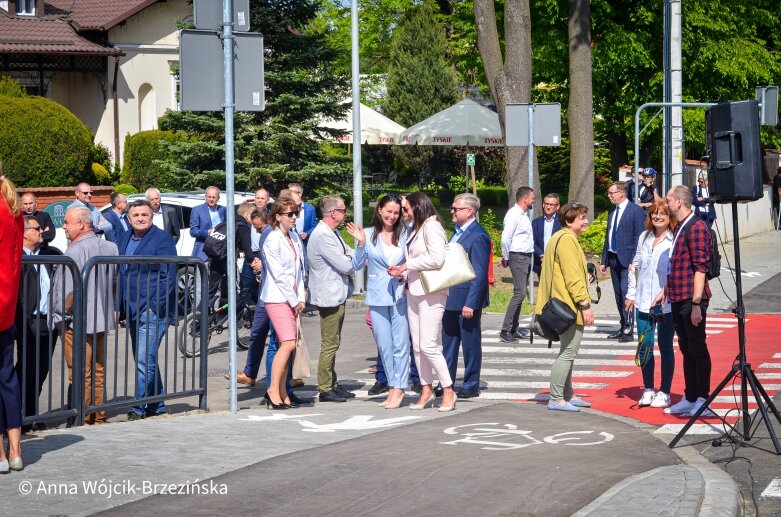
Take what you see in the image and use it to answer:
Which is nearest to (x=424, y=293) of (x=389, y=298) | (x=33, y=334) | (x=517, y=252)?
(x=389, y=298)

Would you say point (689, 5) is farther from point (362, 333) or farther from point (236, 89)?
point (236, 89)

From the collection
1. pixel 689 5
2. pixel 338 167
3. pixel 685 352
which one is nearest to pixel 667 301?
pixel 685 352

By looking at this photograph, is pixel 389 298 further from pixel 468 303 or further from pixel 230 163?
pixel 230 163

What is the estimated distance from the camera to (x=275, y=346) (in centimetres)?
1160

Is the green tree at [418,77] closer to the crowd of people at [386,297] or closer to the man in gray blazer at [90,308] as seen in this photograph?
the crowd of people at [386,297]

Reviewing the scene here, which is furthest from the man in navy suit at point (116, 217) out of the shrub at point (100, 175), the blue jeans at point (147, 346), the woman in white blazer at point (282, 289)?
the shrub at point (100, 175)

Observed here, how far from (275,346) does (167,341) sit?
5.05 feet

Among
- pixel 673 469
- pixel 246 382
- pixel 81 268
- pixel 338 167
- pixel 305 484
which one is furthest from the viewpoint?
pixel 338 167

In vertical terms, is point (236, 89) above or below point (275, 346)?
above

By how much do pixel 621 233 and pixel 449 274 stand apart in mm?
5039

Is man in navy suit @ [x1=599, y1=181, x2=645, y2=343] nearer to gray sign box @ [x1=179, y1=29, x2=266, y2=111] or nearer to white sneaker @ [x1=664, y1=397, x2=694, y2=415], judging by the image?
white sneaker @ [x1=664, y1=397, x2=694, y2=415]

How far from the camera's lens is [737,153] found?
356 inches

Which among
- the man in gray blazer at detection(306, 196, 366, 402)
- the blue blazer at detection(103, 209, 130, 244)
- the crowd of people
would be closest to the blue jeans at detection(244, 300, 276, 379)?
the crowd of people

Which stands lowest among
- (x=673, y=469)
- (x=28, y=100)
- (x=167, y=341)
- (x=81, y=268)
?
(x=673, y=469)
